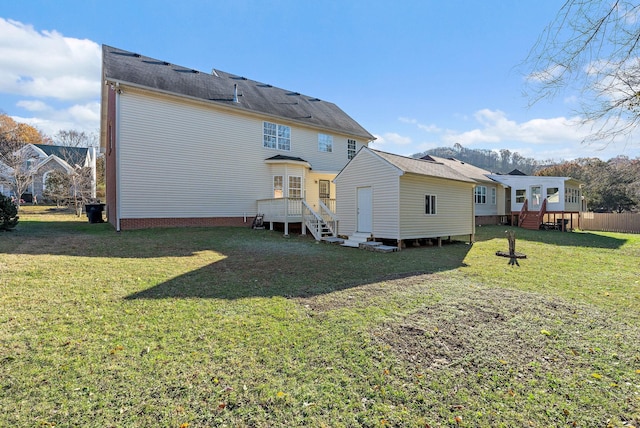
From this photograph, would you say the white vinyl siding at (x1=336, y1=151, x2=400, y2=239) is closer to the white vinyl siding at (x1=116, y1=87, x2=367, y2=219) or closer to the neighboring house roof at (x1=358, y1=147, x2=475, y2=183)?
the neighboring house roof at (x1=358, y1=147, x2=475, y2=183)

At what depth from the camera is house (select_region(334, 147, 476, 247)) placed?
1141 centimetres

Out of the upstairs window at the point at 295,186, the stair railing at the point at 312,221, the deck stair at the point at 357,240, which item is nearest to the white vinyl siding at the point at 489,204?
the upstairs window at the point at 295,186

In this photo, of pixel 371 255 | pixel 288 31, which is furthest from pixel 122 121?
pixel 371 255

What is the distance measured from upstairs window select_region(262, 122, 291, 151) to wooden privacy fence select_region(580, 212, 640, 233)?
75.2ft

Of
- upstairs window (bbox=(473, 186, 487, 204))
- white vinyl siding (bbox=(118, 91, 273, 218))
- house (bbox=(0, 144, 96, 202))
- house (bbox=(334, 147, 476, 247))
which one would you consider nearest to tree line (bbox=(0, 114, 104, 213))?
house (bbox=(0, 144, 96, 202))

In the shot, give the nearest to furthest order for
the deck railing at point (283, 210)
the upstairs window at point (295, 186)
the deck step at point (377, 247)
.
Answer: the deck step at point (377, 247) < the deck railing at point (283, 210) < the upstairs window at point (295, 186)

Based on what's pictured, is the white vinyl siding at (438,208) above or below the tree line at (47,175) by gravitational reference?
below

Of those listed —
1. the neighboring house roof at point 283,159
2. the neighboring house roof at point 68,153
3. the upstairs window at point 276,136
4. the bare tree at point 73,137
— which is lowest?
the neighboring house roof at point 283,159

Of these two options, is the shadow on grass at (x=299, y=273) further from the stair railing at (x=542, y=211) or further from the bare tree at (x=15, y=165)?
the bare tree at (x=15, y=165)

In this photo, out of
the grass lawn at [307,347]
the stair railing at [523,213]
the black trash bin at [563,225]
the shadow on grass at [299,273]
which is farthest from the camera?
the stair railing at [523,213]

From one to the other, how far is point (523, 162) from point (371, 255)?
2460 inches

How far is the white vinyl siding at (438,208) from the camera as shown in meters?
11.5

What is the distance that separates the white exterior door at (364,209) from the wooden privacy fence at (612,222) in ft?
68.2

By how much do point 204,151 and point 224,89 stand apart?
4.55m
